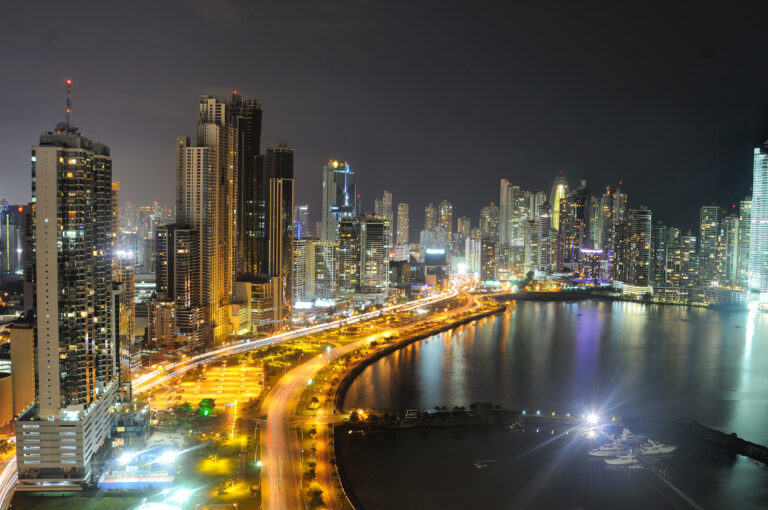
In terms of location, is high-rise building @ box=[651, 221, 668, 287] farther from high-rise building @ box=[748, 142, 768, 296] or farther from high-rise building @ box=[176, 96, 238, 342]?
high-rise building @ box=[176, 96, 238, 342]

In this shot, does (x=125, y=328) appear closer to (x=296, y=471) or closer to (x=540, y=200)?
(x=296, y=471)

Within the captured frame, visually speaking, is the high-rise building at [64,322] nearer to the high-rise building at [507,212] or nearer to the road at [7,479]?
the road at [7,479]

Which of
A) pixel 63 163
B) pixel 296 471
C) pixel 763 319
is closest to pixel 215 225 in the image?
pixel 63 163

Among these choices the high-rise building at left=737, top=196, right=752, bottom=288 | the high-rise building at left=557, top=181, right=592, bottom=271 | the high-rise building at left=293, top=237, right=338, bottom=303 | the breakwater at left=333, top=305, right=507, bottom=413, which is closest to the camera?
the breakwater at left=333, top=305, right=507, bottom=413

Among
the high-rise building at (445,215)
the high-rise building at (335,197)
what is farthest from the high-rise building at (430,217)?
the high-rise building at (335,197)

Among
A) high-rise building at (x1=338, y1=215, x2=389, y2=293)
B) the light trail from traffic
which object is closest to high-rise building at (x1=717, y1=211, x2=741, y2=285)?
high-rise building at (x1=338, y1=215, x2=389, y2=293)

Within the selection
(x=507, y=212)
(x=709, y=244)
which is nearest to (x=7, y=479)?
(x=709, y=244)
